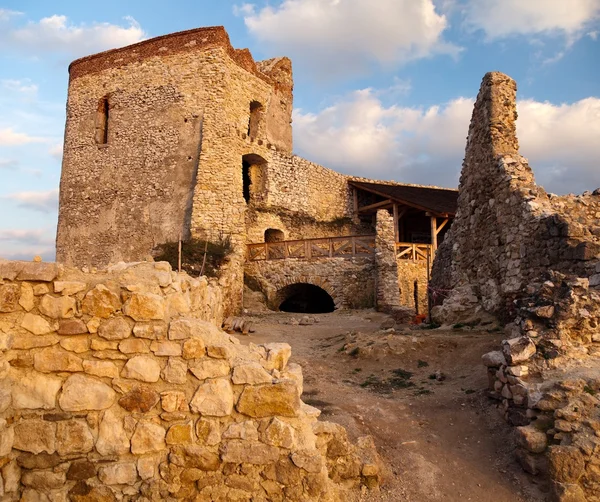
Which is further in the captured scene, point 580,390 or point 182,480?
point 580,390

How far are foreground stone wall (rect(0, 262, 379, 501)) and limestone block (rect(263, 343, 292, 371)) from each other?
29 cm

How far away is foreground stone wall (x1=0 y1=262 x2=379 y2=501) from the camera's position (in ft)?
10.1

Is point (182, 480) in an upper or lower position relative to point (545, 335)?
lower

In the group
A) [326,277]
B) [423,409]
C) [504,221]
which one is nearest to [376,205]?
[326,277]

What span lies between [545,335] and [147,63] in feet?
54.2

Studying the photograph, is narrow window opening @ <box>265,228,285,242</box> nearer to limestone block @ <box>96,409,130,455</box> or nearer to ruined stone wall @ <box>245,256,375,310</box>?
ruined stone wall @ <box>245,256,375,310</box>

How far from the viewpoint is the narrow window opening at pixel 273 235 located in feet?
63.7

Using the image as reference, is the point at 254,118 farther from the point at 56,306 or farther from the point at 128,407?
the point at 128,407

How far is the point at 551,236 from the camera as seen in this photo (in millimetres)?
6766

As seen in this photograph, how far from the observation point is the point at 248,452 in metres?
3.12

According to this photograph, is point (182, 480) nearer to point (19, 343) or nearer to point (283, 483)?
point (283, 483)

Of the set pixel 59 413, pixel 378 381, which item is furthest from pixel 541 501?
pixel 59 413

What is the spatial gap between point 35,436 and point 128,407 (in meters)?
0.62

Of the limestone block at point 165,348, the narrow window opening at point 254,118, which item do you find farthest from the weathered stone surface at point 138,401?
the narrow window opening at point 254,118
